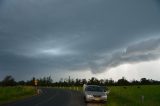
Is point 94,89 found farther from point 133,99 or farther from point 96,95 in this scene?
point 133,99

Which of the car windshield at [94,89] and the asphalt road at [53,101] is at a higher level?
the car windshield at [94,89]

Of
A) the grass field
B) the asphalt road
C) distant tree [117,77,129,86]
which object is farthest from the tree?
the asphalt road

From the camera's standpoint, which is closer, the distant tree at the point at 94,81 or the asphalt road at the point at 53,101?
the asphalt road at the point at 53,101

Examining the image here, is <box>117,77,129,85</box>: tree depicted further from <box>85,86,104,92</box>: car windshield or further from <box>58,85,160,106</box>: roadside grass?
<box>85,86,104,92</box>: car windshield

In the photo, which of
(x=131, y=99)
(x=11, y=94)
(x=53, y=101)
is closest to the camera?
(x=131, y=99)

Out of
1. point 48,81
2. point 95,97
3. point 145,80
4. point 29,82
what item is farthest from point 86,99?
point 48,81

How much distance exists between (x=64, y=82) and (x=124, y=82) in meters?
27.1

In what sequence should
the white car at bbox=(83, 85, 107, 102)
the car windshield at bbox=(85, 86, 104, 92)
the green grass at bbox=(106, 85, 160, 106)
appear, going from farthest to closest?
the car windshield at bbox=(85, 86, 104, 92) < the white car at bbox=(83, 85, 107, 102) < the green grass at bbox=(106, 85, 160, 106)

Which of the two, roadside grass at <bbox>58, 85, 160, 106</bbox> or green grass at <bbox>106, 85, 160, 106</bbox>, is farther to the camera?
roadside grass at <bbox>58, 85, 160, 106</bbox>

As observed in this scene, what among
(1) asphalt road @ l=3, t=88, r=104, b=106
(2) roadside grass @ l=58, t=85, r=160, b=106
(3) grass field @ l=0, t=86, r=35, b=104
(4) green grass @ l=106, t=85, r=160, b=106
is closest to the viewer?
(4) green grass @ l=106, t=85, r=160, b=106

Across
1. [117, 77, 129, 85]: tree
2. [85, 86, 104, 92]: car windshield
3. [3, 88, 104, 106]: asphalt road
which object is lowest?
[3, 88, 104, 106]: asphalt road

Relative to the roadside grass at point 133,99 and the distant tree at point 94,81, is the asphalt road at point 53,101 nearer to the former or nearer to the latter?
the roadside grass at point 133,99

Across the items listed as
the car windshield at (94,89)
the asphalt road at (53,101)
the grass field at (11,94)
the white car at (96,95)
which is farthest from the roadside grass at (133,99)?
the grass field at (11,94)

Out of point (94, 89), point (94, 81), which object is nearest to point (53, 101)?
point (94, 89)
